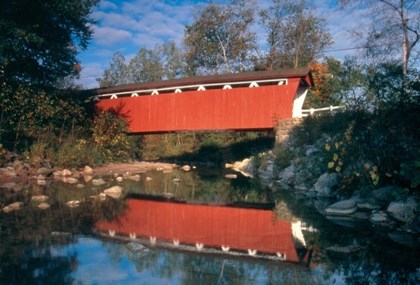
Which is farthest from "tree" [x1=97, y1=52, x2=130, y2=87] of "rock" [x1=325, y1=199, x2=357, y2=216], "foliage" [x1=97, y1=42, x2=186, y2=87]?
"rock" [x1=325, y1=199, x2=357, y2=216]

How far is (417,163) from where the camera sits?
6.30 m

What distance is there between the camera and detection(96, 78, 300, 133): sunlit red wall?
17234 millimetres

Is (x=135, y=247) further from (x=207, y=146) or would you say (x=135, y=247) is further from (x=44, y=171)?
(x=207, y=146)

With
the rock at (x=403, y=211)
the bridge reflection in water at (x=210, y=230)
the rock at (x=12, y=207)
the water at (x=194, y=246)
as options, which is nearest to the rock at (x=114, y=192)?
the water at (x=194, y=246)

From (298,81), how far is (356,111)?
26.3 feet

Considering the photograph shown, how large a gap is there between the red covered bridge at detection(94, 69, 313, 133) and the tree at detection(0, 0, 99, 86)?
3.50 m

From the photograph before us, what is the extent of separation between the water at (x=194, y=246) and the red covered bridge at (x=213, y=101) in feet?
31.0

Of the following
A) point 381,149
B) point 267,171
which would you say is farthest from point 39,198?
point 267,171

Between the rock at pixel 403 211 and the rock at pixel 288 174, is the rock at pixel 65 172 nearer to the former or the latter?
the rock at pixel 288 174

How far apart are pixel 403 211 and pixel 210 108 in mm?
12931

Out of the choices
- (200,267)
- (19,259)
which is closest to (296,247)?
(200,267)

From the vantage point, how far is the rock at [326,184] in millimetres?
10016

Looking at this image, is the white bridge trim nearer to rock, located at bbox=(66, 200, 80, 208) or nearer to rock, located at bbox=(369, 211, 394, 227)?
rock, located at bbox=(369, 211, 394, 227)

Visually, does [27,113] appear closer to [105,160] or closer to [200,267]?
[105,160]
